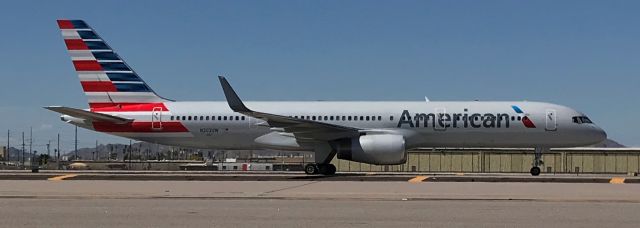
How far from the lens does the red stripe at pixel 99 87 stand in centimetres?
3916

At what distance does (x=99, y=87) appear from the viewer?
129 ft

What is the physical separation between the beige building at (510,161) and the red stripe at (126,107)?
2695 cm

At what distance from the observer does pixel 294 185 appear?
82.4 feet

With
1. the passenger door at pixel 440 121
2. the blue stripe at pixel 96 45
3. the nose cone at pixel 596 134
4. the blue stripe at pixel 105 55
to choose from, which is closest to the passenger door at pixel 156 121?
the blue stripe at pixel 105 55

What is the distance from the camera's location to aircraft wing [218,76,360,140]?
33.1m

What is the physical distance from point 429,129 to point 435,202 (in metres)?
18.2

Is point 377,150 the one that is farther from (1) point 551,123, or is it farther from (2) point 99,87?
(2) point 99,87

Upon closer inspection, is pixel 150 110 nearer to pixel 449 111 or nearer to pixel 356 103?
pixel 356 103

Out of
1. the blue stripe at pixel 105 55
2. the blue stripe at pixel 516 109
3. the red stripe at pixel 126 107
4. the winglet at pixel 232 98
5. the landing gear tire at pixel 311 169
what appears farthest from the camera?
the blue stripe at pixel 105 55

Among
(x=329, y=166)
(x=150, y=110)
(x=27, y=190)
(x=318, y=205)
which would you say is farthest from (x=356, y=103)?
(x=318, y=205)

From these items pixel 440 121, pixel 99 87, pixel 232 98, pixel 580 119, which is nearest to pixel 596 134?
pixel 580 119

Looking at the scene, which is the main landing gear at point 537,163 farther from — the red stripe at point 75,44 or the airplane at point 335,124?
the red stripe at point 75,44

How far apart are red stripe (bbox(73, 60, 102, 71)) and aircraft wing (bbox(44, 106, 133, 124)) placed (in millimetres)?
A: 3107

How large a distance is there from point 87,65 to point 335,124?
466 inches
